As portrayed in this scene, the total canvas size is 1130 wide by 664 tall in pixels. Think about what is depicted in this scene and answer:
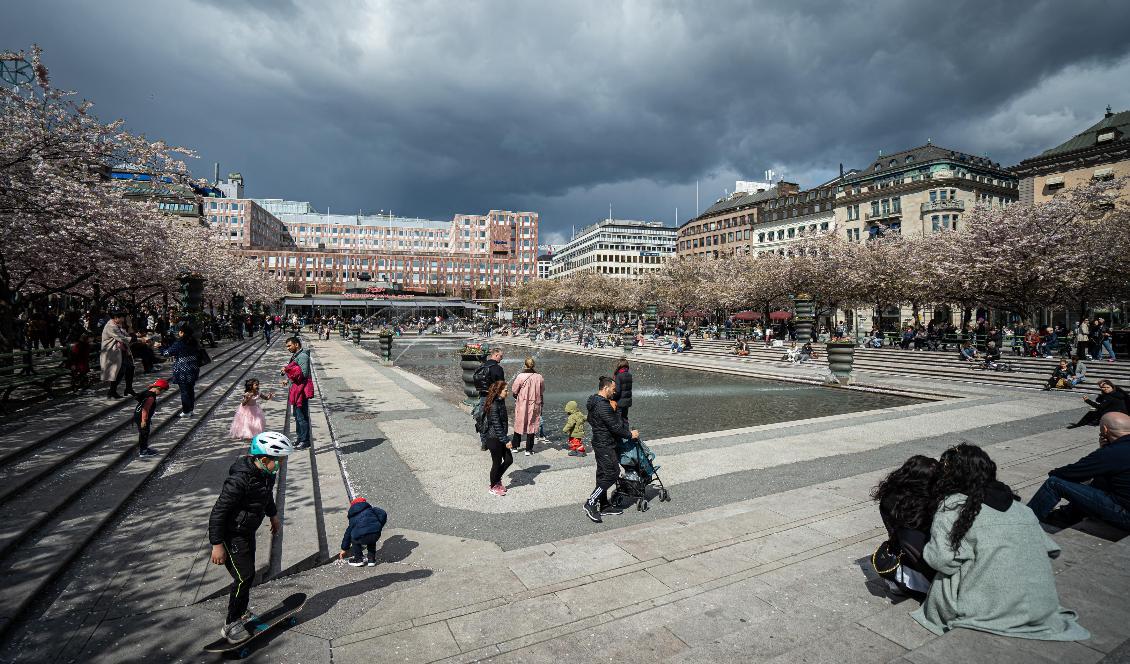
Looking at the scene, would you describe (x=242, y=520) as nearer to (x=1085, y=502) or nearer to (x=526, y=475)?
(x=526, y=475)

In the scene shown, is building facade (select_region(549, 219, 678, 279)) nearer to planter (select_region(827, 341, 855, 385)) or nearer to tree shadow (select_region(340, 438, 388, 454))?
planter (select_region(827, 341, 855, 385))

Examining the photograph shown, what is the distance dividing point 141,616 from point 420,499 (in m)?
3.34

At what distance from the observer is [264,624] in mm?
4062

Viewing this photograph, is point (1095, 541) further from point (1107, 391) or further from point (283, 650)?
point (283, 650)

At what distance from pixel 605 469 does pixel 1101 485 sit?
5136mm

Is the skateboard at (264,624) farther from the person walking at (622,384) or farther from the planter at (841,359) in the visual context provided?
the planter at (841,359)

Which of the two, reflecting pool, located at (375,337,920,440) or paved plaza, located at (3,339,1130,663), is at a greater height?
paved plaza, located at (3,339,1130,663)

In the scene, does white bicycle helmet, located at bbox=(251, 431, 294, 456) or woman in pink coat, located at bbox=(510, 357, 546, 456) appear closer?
white bicycle helmet, located at bbox=(251, 431, 294, 456)

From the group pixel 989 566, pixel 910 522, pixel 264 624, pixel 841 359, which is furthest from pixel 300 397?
pixel 841 359

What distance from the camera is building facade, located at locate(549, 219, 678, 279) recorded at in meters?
145

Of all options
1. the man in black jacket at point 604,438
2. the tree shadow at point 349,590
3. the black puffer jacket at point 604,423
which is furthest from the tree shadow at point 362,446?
the black puffer jacket at point 604,423

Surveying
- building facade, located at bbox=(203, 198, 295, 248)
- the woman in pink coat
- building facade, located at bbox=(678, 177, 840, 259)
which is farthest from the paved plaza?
building facade, located at bbox=(203, 198, 295, 248)

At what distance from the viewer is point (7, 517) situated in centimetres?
598

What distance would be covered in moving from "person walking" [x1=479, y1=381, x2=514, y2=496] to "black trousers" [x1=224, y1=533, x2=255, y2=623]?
3.62 metres
